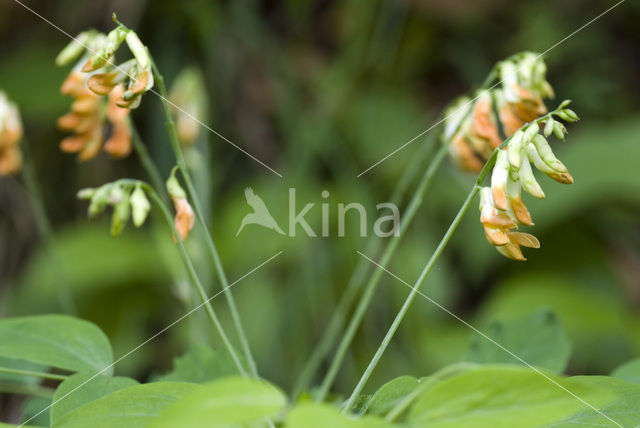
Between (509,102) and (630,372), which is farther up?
(509,102)

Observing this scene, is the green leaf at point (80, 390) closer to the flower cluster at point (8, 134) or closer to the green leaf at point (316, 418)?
the green leaf at point (316, 418)

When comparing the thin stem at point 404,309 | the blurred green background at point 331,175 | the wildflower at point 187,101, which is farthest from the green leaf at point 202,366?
the blurred green background at point 331,175

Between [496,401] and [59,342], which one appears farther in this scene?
[59,342]

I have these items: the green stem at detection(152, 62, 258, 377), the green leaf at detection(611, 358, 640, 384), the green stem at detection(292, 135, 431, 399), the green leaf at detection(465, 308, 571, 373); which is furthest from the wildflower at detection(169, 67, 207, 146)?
the green leaf at detection(611, 358, 640, 384)

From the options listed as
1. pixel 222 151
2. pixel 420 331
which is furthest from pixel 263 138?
pixel 420 331

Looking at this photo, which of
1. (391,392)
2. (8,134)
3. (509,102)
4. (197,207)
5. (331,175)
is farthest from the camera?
(331,175)

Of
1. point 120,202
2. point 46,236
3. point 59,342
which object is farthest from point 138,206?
point 46,236

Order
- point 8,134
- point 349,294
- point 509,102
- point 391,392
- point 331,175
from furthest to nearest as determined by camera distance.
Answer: point 331,175 < point 349,294 < point 8,134 < point 509,102 < point 391,392

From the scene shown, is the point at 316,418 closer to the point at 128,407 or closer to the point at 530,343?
the point at 128,407

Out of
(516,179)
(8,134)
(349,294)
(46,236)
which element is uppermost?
(516,179)
